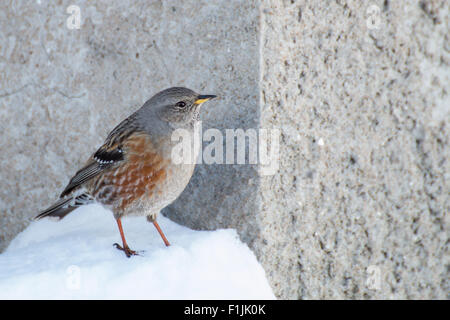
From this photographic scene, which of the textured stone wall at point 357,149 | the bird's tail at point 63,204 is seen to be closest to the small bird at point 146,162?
the bird's tail at point 63,204

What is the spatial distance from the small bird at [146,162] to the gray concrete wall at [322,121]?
0.77ft

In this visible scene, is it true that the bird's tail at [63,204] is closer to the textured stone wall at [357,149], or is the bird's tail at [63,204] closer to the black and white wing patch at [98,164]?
the black and white wing patch at [98,164]

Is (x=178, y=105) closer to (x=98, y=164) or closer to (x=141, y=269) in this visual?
(x=98, y=164)

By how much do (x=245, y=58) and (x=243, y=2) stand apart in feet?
1.24

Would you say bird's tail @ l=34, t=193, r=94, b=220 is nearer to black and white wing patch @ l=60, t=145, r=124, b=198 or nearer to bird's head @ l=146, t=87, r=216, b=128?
black and white wing patch @ l=60, t=145, r=124, b=198

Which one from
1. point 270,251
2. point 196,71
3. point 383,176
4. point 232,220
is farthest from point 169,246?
point 383,176

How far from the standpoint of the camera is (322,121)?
358 centimetres

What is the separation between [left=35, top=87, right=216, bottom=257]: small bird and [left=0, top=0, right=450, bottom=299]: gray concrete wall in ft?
0.77

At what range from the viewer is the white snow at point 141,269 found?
312 cm

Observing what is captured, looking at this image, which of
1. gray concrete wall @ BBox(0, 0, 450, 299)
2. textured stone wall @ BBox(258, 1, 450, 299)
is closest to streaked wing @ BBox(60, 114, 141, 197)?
gray concrete wall @ BBox(0, 0, 450, 299)

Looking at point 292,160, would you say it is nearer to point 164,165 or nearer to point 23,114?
point 164,165

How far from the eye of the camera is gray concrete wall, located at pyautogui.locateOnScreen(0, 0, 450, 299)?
11.4ft

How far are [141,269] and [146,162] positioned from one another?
74 centimetres

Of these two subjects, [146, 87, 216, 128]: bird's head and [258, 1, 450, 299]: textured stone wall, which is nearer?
[258, 1, 450, 299]: textured stone wall
